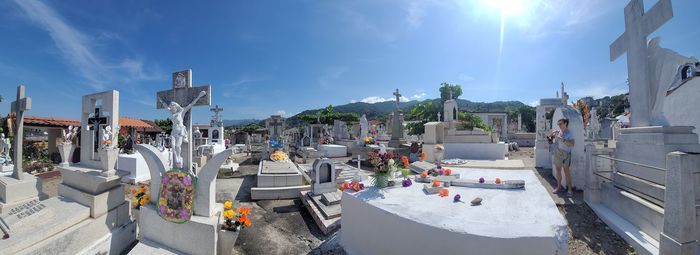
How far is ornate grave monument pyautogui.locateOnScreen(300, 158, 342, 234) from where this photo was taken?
5.62 metres

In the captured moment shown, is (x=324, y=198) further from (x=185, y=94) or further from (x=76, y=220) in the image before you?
(x=76, y=220)

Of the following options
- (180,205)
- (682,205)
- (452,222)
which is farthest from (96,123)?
(682,205)

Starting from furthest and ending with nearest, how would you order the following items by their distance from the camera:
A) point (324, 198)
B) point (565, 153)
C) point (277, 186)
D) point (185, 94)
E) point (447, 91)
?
point (447, 91)
point (277, 186)
point (324, 198)
point (565, 153)
point (185, 94)

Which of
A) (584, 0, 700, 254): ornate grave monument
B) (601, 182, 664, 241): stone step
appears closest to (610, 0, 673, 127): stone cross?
(584, 0, 700, 254): ornate grave monument

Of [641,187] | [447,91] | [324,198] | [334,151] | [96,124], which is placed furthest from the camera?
[447,91]

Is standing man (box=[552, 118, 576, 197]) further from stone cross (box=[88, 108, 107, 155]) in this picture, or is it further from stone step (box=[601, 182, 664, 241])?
stone cross (box=[88, 108, 107, 155])

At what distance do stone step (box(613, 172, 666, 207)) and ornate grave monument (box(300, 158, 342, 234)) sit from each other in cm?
505

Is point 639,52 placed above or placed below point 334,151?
above

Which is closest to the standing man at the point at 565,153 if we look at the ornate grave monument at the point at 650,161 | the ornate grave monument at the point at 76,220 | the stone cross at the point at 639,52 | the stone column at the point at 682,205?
the ornate grave monument at the point at 650,161

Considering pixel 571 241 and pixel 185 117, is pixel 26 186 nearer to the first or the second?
pixel 185 117

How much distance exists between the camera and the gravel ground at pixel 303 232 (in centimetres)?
367

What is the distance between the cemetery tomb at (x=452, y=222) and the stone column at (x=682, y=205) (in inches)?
40.2

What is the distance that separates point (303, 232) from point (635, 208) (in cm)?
555

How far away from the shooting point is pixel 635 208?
3.85 meters
